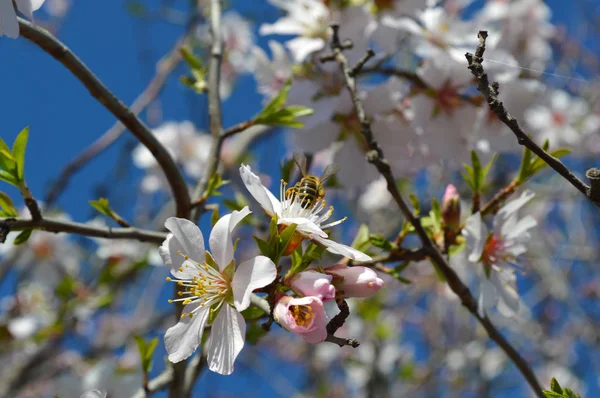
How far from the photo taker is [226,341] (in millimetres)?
1014

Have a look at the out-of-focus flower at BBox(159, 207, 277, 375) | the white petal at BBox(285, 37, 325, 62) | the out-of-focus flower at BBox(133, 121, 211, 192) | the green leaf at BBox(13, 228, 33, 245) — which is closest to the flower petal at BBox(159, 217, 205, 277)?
the out-of-focus flower at BBox(159, 207, 277, 375)

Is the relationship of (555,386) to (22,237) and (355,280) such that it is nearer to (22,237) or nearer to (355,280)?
(355,280)

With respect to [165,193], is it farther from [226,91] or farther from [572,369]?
[572,369]

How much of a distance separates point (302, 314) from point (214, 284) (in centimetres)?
20

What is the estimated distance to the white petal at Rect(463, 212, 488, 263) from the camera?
1.29 meters

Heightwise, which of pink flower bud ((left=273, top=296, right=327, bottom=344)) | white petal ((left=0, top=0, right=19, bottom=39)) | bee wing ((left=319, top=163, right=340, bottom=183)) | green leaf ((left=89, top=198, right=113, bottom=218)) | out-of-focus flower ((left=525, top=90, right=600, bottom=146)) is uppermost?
out-of-focus flower ((left=525, top=90, right=600, bottom=146))

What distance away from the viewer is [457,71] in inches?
73.4

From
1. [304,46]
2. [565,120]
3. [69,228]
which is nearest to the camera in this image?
[69,228]

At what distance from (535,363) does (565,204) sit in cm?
150

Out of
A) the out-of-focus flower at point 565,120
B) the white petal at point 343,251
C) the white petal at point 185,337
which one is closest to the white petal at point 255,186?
the white petal at point 343,251

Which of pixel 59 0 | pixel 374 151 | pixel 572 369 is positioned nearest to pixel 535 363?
pixel 572 369

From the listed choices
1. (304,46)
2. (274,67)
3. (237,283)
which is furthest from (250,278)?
(274,67)

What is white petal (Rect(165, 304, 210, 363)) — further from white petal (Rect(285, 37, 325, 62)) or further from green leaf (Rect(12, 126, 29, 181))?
white petal (Rect(285, 37, 325, 62))

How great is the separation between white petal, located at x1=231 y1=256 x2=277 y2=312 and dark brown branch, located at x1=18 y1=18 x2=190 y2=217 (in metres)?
0.38
